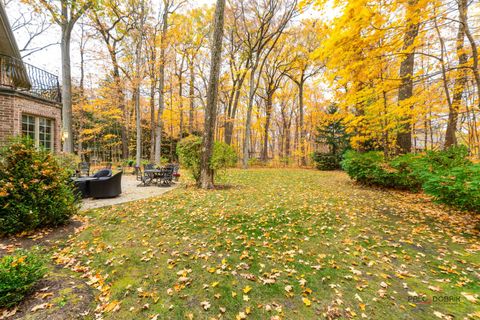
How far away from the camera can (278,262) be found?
129 inches

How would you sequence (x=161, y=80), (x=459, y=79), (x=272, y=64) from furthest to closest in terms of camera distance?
(x=272, y=64) → (x=161, y=80) → (x=459, y=79)

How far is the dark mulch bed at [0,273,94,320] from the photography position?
2248mm

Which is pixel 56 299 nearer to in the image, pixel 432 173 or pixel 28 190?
pixel 28 190

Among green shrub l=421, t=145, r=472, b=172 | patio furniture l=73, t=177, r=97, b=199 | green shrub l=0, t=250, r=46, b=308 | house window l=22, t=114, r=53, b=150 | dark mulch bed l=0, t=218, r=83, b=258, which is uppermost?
house window l=22, t=114, r=53, b=150

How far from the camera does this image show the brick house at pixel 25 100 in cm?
827

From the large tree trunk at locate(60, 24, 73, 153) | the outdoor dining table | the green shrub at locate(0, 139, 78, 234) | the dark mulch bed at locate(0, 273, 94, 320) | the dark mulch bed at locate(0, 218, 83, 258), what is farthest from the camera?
the large tree trunk at locate(60, 24, 73, 153)

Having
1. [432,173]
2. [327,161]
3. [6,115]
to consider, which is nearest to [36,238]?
[6,115]

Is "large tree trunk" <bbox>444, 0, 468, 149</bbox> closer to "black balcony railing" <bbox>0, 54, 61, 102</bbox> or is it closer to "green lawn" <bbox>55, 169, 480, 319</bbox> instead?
"green lawn" <bbox>55, 169, 480, 319</bbox>

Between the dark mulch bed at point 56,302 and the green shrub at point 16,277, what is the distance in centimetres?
11

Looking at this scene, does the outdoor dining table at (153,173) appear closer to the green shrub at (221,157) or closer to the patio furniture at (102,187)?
the patio furniture at (102,187)

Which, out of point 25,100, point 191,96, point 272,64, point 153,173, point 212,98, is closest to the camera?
point 212,98

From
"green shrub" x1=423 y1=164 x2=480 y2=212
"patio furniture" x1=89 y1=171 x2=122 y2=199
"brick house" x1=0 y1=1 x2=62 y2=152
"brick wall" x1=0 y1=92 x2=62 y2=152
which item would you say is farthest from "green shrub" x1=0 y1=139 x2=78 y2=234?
"green shrub" x1=423 y1=164 x2=480 y2=212

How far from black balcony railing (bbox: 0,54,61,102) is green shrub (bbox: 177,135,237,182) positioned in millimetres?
7753

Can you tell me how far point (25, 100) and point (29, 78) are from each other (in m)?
3.52
